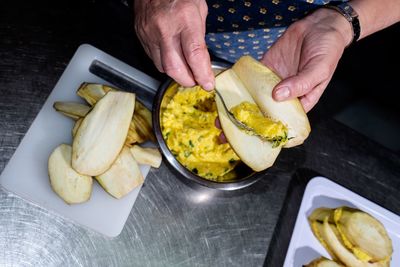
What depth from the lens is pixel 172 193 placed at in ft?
3.70

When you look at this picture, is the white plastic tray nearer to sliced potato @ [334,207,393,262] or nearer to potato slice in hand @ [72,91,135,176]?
sliced potato @ [334,207,393,262]

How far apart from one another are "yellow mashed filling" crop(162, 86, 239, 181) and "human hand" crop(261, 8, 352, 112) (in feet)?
0.68

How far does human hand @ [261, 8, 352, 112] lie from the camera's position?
0.99 m

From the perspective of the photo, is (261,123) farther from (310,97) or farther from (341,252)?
(341,252)

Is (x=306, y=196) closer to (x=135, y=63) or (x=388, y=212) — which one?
(x=388, y=212)

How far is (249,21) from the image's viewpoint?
111 cm

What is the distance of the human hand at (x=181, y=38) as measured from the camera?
85 cm

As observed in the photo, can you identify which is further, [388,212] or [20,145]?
[388,212]

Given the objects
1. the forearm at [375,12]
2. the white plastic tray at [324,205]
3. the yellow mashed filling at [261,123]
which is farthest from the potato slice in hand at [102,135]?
the forearm at [375,12]

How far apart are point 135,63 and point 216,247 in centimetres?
53

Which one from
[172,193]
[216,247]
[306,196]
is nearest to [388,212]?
[306,196]

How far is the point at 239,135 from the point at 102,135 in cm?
29

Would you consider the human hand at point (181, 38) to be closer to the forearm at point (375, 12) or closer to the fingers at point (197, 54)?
the fingers at point (197, 54)

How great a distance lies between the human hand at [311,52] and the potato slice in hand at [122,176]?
385mm
